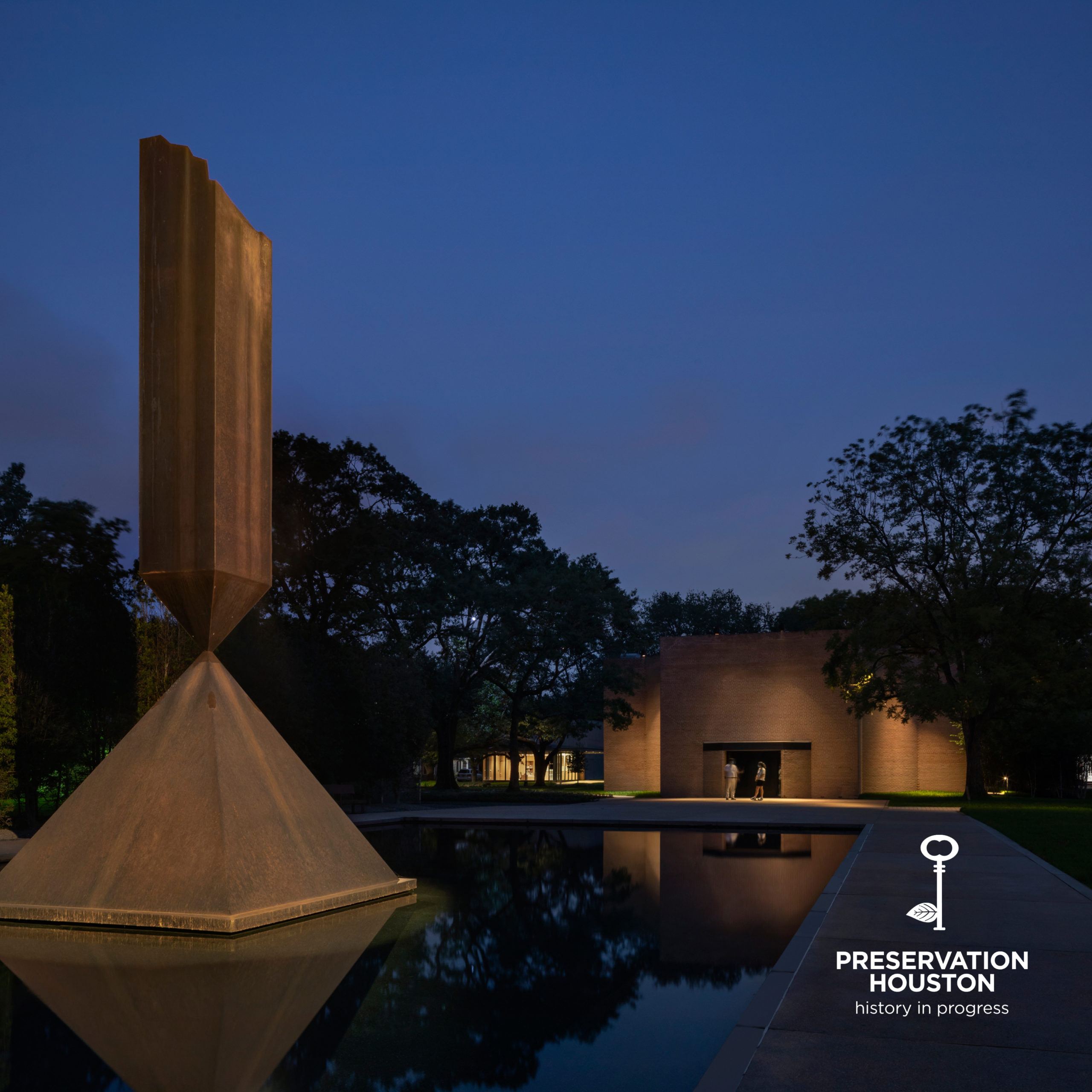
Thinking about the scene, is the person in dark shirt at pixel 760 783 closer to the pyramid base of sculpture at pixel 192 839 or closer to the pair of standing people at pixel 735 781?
the pair of standing people at pixel 735 781

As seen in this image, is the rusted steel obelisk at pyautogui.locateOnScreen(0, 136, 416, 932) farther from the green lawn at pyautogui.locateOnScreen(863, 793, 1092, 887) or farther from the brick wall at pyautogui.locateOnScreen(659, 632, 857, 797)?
the brick wall at pyautogui.locateOnScreen(659, 632, 857, 797)

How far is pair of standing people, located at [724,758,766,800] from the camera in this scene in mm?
34312

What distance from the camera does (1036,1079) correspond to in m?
4.32

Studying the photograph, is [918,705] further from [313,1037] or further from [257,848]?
[313,1037]

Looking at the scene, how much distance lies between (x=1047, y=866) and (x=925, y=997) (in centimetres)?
712

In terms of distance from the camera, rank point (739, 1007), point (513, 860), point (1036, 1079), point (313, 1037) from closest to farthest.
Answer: point (1036, 1079) < point (313, 1037) < point (739, 1007) < point (513, 860)

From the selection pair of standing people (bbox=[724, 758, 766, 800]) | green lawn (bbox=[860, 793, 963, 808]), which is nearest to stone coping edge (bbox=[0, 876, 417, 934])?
green lawn (bbox=[860, 793, 963, 808])

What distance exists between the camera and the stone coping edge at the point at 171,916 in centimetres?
831

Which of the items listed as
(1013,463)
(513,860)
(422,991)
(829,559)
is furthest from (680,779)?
(422,991)

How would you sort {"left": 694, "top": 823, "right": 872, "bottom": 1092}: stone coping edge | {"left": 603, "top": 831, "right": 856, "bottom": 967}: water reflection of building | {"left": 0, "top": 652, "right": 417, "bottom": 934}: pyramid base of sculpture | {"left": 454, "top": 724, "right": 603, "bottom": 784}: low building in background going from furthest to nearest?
{"left": 454, "top": 724, "right": 603, "bottom": 784}: low building in background
{"left": 0, "top": 652, "right": 417, "bottom": 934}: pyramid base of sculpture
{"left": 603, "top": 831, "right": 856, "bottom": 967}: water reflection of building
{"left": 694, "top": 823, "right": 872, "bottom": 1092}: stone coping edge

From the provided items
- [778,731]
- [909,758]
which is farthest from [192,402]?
[909,758]

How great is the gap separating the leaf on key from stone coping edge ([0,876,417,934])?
16.6ft

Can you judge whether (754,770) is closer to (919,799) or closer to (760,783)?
(760,783)

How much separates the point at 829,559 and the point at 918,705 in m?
5.76
